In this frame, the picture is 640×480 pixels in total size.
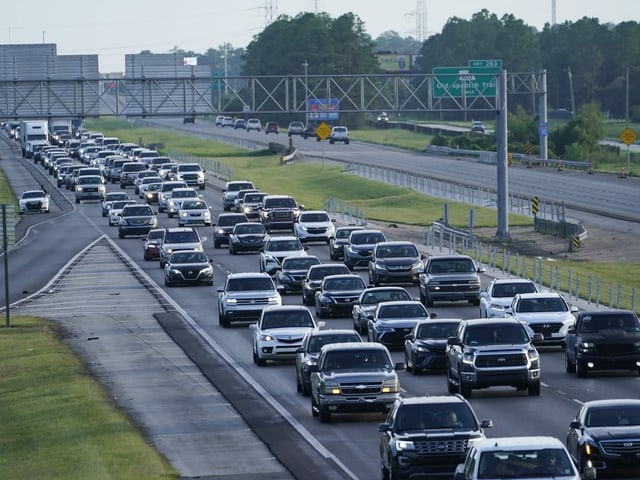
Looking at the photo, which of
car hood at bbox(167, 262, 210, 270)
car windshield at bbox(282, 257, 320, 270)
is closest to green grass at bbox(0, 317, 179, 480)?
car windshield at bbox(282, 257, 320, 270)

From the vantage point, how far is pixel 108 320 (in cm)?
5259

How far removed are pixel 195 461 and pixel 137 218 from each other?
190 feet

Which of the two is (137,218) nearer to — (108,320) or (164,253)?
(164,253)

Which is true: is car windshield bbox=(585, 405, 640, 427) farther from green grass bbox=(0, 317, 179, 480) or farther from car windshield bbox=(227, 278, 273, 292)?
car windshield bbox=(227, 278, 273, 292)

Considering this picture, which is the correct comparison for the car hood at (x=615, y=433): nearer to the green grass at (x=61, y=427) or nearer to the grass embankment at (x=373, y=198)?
the green grass at (x=61, y=427)

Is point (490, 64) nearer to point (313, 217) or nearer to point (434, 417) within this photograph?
point (313, 217)

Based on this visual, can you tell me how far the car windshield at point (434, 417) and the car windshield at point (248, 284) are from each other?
81.2 feet

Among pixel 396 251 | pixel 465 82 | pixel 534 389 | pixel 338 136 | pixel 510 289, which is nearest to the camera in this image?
pixel 534 389

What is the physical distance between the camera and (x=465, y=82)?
289 ft

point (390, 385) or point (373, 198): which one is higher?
point (390, 385)

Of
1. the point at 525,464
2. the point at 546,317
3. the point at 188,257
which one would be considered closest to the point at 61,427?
the point at 546,317

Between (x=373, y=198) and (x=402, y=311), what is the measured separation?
77.5 metres

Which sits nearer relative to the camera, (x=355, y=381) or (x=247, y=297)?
(x=355, y=381)

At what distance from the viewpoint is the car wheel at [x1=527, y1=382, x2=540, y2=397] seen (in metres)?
33.1
